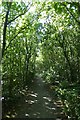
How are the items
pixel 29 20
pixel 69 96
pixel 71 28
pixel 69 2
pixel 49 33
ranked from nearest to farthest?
1. pixel 69 2
2. pixel 69 96
3. pixel 29 20
4. pixel 71 28
5. pixel 49 33

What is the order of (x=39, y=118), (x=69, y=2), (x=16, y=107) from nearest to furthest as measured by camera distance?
(x=69, y=2), (x=39, y=118), (x=16, y=107)

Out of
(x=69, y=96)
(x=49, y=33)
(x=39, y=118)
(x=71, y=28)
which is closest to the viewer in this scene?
(x=69, y=96)

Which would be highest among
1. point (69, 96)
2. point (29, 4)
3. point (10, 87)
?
point (29, 4)

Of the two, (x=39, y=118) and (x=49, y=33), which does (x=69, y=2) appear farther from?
(x=49, y=33)

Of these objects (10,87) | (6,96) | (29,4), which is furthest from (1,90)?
(29,4)

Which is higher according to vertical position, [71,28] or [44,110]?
[71,28]

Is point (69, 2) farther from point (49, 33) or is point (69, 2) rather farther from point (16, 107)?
point (49, 33)

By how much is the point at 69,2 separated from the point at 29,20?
8947 millimetres


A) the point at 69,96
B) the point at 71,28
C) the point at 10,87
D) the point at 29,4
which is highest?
the point at 29,4

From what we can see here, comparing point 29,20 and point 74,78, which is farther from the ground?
point 29,20

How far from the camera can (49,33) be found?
69.9 feet

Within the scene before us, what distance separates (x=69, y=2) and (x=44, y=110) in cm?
803

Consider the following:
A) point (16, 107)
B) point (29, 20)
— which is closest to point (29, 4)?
point (29, 20)

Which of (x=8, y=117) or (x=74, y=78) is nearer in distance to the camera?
(x=8, y=117)
